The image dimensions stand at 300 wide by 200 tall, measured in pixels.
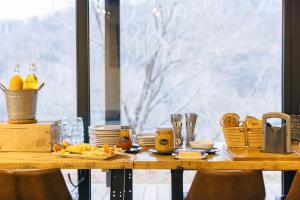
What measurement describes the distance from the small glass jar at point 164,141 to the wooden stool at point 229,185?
0.41 metres

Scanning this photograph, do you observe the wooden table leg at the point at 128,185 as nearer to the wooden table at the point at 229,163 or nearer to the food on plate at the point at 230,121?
the wooden table at the point at 229,163

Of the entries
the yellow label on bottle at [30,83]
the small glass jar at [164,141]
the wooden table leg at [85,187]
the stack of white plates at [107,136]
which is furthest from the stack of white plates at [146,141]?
the yellow label on bottle at [30,83]

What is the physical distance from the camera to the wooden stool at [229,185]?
204 cm

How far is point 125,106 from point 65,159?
1005 mm

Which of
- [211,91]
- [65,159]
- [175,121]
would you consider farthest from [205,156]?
[211,91]

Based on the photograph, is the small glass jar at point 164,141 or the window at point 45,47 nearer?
the small glass jar at point 164,141

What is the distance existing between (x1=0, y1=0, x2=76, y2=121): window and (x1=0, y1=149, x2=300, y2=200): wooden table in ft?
3.18

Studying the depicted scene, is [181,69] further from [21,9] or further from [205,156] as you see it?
[21,9]

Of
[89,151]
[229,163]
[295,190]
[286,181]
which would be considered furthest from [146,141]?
[286,181]

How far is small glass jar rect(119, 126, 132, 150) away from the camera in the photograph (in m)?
2.59

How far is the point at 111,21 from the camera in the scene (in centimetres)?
323

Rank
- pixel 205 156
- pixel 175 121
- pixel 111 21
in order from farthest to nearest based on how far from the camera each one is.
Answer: pixel 111 21 < pixel 175 121 < pixel 205 156

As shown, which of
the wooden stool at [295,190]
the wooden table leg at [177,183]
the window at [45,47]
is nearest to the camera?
the wooden stool at [295,190]

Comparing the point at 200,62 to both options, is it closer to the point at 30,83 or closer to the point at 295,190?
the point at 30,83
